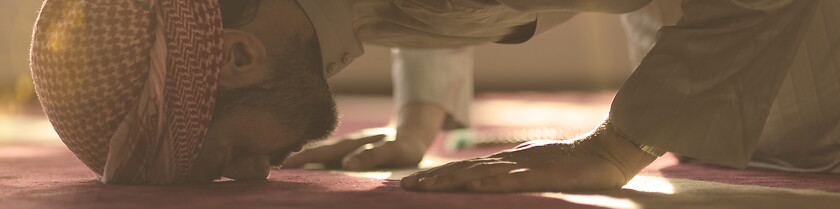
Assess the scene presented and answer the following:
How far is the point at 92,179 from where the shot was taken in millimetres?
1253

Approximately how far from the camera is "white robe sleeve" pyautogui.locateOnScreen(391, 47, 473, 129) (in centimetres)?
182

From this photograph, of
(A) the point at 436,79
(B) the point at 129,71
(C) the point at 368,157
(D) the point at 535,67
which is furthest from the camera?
(D) the point at 535,67

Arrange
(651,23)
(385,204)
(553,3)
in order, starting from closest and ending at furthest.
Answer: (385,204) → (553,3) → (651,23)

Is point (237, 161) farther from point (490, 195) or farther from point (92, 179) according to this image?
point (490, 195)

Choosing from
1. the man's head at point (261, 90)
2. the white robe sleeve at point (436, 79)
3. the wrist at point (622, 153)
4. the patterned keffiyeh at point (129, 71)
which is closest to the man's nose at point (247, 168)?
the man's head at point (261, 90)

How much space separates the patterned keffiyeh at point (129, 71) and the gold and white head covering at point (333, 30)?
127 mm

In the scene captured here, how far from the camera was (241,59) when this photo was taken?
1.13 metres

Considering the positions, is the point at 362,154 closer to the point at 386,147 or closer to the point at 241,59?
the point at 386,147

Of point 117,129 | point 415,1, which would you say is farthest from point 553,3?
point 117,129

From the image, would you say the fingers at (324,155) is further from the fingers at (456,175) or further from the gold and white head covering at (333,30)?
the fingers at (456,175)

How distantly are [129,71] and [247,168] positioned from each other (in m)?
0.23

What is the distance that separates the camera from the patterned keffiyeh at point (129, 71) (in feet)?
3.40

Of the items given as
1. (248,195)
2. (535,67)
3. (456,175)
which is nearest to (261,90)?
(248,195)

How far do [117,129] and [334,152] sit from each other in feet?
1.81
